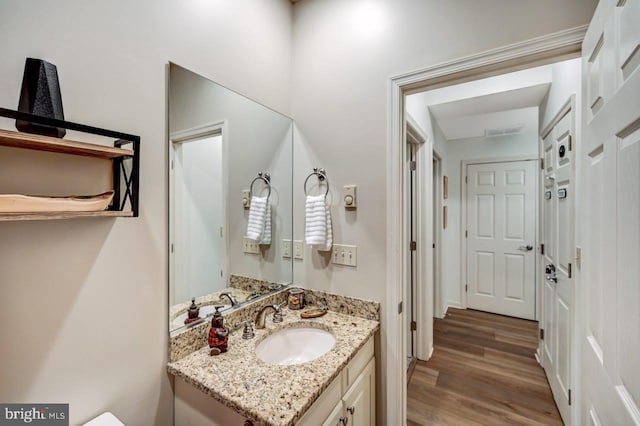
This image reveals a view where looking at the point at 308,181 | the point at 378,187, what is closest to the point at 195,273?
the point at 308,181

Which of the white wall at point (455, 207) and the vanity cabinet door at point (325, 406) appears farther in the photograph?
the white wall at point (455, 207)

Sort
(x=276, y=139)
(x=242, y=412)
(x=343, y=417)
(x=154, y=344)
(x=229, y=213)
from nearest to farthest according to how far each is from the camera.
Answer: (x=242, y=412) < (x=154, y=344) < (x=343, y=417) < (x=229, y=213) < (x=276, y=139)

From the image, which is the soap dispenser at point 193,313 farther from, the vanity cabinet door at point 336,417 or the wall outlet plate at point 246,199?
the vanity cabinet door at point 336,417

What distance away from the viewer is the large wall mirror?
3.74 feet

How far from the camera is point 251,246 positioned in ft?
5.14

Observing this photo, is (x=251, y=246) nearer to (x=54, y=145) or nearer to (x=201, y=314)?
(x=201, y=314)

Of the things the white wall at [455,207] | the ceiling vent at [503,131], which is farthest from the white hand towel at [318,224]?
the ceiling vent at [503,131]

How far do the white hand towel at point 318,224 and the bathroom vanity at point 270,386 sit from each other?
0.46 meters

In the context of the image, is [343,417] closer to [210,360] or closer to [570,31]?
[210,360]

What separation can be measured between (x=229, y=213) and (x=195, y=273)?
340mm

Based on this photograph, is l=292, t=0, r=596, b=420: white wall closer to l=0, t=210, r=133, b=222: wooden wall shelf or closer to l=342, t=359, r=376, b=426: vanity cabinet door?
l=342, t=359, r=376, b=426: vanity cabinet door

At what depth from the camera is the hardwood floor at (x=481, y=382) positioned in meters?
1.96

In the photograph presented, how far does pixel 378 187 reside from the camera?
150cm

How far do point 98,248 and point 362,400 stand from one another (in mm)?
1267
